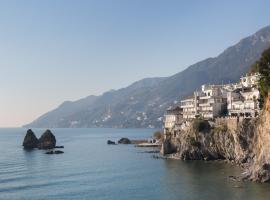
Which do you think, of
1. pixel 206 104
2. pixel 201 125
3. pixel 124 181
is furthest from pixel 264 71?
pixel 206 104

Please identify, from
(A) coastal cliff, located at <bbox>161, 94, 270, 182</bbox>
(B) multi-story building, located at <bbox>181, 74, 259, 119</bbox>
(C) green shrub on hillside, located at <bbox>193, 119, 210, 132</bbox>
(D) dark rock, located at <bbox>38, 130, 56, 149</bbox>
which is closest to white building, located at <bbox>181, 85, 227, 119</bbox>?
(B) multi-story building, located at <bbox>181, 74, 259, 119</bbox>

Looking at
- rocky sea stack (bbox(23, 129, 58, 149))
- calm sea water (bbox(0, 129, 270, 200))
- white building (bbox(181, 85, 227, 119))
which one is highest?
white building (bbox(181, 85, 227, 119))

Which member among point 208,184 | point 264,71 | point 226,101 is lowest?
point 208,184

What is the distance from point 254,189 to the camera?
2665 inches

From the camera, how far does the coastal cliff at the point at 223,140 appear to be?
268 ft

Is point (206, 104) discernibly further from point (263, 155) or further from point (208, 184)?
point (208, 184)

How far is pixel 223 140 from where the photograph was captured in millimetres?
104562

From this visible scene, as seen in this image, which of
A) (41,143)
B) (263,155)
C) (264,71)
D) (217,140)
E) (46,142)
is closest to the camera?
(263,155)

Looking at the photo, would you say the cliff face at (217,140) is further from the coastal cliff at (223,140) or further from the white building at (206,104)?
the white building at (206,104)

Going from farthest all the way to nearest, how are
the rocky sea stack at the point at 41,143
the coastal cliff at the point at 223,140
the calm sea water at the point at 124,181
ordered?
the rocky sea stack at the point at 41,143, the coastal cliff at the point at 223,140, the calm sea water at the point at 124,181

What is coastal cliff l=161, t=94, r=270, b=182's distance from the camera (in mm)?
81838

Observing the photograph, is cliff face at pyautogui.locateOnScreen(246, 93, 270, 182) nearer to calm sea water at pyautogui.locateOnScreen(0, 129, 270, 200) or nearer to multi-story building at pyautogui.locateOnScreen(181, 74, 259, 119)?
calm sea water at pyautogui.locateOnScreen(0, 129, 270, 200)

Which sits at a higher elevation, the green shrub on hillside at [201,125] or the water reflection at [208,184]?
the green shrub on hillside at [201,125]

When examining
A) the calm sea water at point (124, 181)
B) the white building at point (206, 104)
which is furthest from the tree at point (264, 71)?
the white building at point (206, 104)
